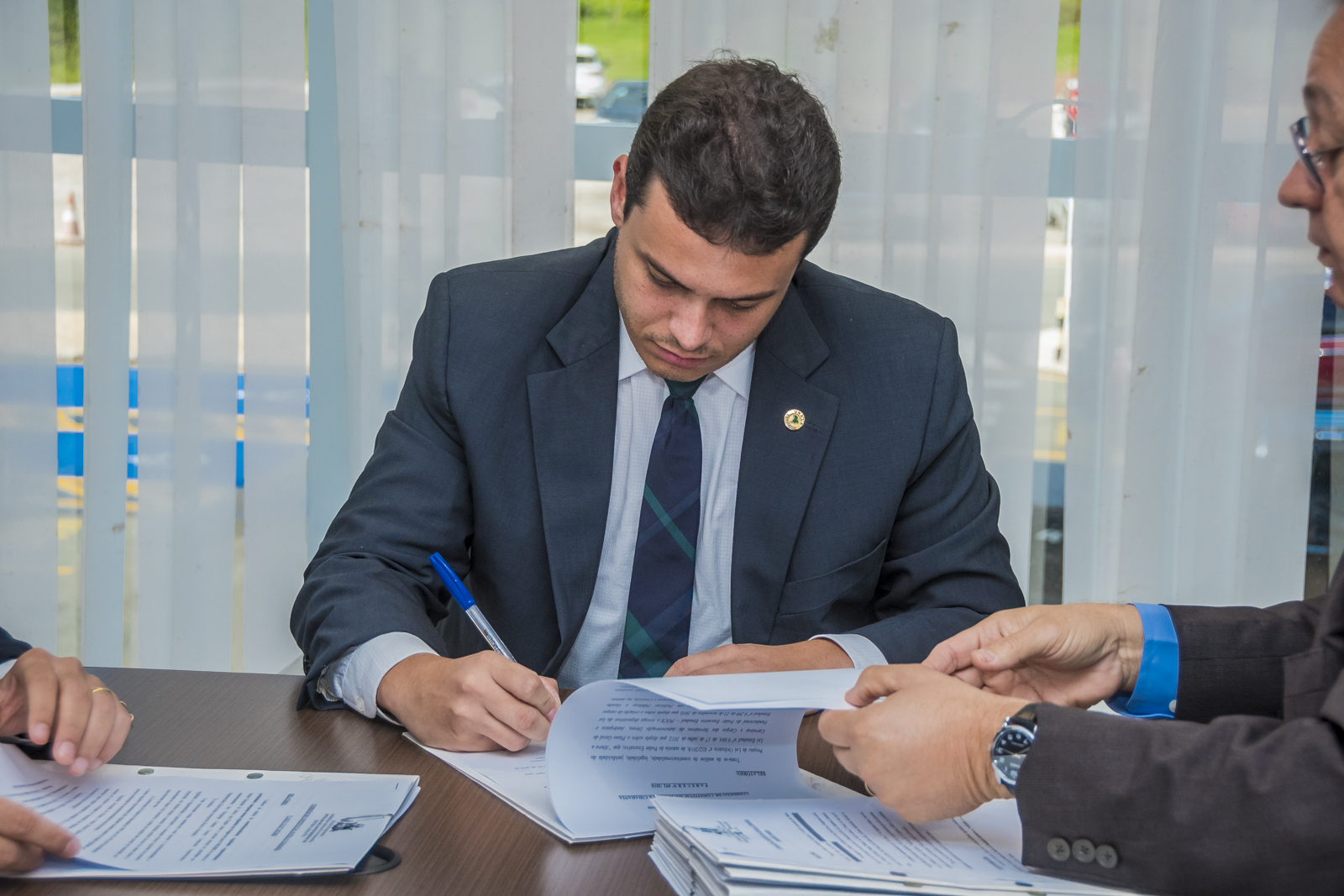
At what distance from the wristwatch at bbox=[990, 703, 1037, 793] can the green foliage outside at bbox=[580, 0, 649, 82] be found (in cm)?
188

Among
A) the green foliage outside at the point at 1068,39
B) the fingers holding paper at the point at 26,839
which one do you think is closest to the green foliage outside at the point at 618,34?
the green foliage outside at the point at 1068,39

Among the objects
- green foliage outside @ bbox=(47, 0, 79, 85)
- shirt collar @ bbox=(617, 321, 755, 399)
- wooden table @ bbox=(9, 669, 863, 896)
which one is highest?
green foliage outside @ bbox=(47, 0, 79, 85)

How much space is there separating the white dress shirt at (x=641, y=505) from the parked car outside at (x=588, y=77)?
101cm

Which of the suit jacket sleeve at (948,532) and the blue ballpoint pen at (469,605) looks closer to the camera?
the blue ballpoint pen at (469,605)

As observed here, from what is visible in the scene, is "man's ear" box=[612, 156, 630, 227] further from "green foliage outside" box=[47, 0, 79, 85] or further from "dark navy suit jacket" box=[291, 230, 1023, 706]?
"green foliage outside" box=[47, 0, 79, 85]

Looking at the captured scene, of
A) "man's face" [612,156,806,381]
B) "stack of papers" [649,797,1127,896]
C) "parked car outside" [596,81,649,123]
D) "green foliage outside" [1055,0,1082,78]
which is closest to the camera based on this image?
"stack of papers" [649,797,1127,896]

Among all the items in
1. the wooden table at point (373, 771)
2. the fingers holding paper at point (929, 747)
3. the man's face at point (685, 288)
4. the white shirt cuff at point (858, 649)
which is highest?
the man's face at point (685, 288)

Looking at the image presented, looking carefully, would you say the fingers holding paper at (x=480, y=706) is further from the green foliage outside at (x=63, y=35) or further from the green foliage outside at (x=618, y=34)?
the green foliage outside at (x=63, y=35)

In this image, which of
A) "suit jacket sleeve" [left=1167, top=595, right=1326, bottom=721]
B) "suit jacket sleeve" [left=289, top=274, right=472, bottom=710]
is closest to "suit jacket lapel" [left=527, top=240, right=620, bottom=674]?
"suit jacket sleeve" [left=289, top=274, right=472, bottom=710]

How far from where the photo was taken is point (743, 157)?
1289mm

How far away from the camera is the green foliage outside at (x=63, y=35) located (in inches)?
93.5

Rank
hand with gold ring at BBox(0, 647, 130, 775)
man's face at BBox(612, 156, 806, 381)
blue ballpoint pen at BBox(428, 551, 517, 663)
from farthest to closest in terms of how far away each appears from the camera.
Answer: man's face at BBox(612, 156, 806, 381) → blue ballpoint pen at BBox(428, 551, 517, 663) → hand with gold ring at BBox(0, 647, 130, 775)

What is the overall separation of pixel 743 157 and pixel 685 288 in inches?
6.9

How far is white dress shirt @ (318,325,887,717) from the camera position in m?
1.52
